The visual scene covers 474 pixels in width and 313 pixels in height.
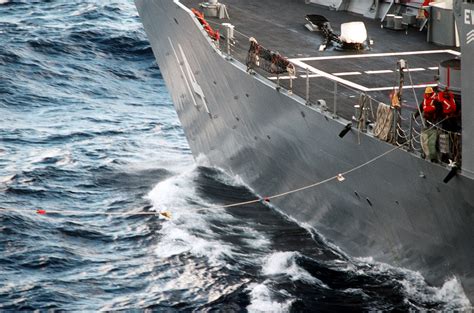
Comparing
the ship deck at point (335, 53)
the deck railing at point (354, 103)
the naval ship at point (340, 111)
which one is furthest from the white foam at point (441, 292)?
the ship deck at point (335, 53)

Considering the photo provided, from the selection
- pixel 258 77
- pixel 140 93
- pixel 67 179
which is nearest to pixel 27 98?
pixel 140 93

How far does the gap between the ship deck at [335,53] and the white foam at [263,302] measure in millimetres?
3744

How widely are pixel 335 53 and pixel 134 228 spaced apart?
6.46m

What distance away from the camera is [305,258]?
73.5 ft

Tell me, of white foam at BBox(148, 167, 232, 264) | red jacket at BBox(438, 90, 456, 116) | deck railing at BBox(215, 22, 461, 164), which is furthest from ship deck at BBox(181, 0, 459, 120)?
white foam at BBox(148, 167, 232, 264)

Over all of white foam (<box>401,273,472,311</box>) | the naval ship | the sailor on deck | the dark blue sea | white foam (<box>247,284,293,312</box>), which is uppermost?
the sailor on deck

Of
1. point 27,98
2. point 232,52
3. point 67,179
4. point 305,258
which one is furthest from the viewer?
point 27,98

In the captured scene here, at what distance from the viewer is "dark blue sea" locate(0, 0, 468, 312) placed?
805 inches

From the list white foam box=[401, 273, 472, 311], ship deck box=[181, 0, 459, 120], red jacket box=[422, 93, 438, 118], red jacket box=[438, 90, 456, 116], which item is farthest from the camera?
ship deck box=[181, 0, 459, 120]

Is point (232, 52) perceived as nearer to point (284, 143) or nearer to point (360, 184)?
point (284, 143)

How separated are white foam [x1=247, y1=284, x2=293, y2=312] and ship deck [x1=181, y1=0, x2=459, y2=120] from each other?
3744 mm

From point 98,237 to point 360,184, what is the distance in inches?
257

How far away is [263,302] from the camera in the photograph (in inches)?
794

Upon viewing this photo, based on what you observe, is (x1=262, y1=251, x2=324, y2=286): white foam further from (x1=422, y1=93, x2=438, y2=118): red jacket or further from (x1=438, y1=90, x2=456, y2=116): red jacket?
(x1=438, y1=90, x2=456, y2=116): red jacket
